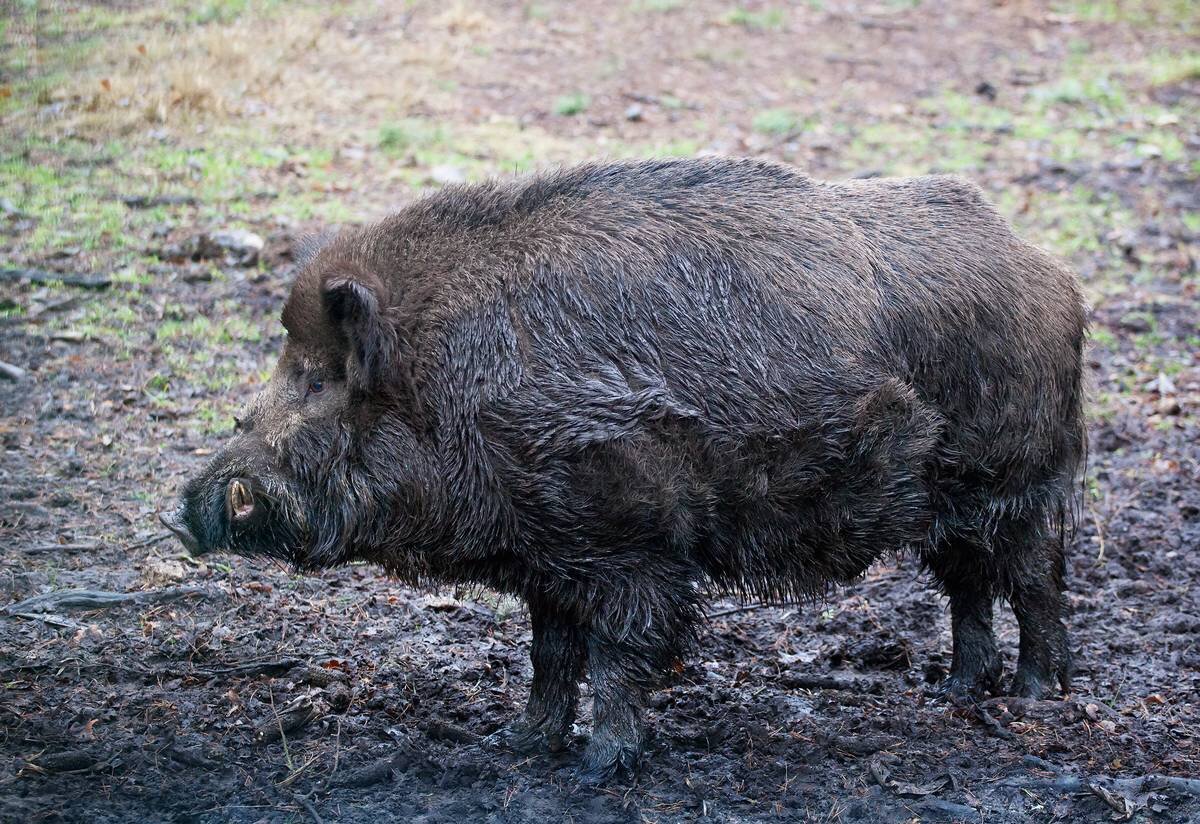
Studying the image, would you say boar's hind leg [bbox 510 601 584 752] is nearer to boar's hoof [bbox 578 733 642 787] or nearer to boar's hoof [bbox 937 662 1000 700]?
boar's hoof [bbox 578 733 642 787]

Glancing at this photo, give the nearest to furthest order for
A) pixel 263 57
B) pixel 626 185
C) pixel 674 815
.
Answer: pixel 674 815 < pixel 626 185 < pixel 263 57

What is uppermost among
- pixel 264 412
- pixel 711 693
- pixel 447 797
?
pixel 264 412

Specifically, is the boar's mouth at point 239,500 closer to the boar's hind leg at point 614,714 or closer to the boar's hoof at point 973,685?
the boar's hind leg at point 614,714

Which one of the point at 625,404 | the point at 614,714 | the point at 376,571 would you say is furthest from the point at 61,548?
the point at 625,404

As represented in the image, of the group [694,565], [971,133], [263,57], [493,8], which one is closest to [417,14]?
[493,8]

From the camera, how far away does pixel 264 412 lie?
174 inches

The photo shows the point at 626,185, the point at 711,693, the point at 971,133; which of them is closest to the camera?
the point at 626,185

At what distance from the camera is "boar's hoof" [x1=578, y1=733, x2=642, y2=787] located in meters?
4.33

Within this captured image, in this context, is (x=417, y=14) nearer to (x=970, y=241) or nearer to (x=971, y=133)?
(x=971, y=133)

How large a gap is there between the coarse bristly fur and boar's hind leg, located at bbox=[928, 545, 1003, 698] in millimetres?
581

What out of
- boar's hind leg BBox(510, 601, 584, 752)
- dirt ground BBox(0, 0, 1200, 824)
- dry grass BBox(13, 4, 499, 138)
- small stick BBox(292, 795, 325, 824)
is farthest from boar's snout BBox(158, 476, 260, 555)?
dry grass BBox(13, 4, 499, 138)

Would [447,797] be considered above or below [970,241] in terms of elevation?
below

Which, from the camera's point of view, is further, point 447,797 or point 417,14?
point 417,14

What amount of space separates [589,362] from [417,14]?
10270mm
